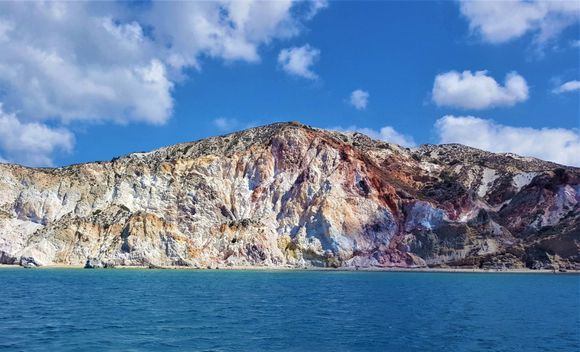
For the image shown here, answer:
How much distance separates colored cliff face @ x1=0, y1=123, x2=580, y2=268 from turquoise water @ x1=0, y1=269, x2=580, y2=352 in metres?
68.3

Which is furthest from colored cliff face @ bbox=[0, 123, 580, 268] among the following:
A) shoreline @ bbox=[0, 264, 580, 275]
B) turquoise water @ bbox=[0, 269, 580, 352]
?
turquoise water @ bbox=[0, 269, 580, 352]

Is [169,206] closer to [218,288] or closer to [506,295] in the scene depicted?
[218,288]

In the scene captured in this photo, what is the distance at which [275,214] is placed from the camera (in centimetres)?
16000

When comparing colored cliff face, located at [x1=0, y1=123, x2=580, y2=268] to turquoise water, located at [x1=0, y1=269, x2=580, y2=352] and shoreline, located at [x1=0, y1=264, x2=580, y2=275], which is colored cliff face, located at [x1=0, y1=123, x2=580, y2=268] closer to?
→ shoreline, located at [x1=0, y1=264, x2=580, y2=275]

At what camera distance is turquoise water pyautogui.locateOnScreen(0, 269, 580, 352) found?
121ft

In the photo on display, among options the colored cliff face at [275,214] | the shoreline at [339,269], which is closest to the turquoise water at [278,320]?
the shoreline at [339,269]

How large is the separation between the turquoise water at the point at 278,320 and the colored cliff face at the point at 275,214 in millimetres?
68265

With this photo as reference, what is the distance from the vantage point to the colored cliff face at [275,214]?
5586 inches

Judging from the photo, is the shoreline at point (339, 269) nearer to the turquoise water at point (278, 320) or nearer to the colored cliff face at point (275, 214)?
the colored cliff face at point (275, 214)

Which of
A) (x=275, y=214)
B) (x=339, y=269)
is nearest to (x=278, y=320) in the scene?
(x=339, y=269)

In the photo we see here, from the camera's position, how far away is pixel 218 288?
256 ft

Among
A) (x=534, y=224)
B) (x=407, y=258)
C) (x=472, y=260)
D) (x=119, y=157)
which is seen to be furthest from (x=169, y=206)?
(x=534, y=224)

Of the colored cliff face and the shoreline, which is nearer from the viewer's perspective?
the shoreline

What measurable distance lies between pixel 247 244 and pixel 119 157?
5875 centimetres
